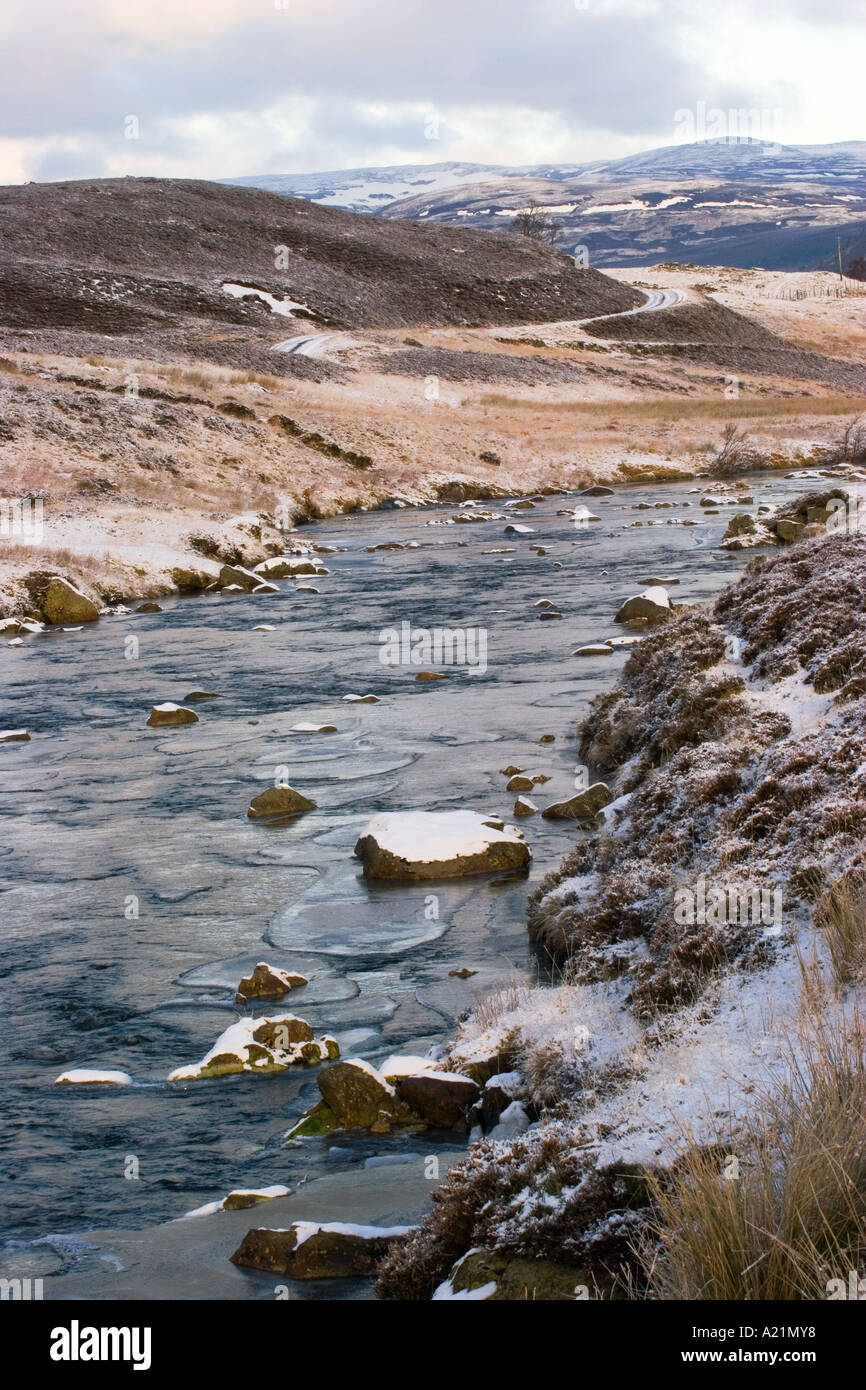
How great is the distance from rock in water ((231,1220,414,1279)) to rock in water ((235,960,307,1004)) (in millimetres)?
2658

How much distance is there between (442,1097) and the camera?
20.9 feet

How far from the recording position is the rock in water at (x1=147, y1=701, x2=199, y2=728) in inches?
600

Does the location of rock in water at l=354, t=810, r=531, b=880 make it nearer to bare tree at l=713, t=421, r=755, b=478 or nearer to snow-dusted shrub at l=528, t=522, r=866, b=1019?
snow-dusted shrub at l=528, t=522, r=866, b=1019

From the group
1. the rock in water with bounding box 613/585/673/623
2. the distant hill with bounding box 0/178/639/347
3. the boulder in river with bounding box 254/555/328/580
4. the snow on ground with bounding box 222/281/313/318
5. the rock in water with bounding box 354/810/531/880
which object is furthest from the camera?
the snow on ground with bounding box 222/281/313/318

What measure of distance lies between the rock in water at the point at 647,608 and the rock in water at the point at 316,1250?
14.5m

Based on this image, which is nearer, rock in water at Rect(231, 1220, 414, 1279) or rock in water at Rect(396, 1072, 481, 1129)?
rock in water at Rect(231, 1220, 414, 1279)

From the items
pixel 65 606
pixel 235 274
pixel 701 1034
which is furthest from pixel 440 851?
pixel 235 274

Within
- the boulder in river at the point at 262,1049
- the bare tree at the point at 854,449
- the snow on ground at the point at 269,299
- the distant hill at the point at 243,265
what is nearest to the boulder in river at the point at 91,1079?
the boulder in river at the point at 262,1049

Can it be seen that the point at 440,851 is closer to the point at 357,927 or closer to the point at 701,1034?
the point at 357,927

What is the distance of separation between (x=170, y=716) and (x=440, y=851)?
611 cm

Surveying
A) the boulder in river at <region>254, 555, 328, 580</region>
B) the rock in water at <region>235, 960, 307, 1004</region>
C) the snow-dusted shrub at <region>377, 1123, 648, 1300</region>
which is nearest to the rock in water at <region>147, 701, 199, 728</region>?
the rock in water at <region>235, 960, 307, 1004</region>

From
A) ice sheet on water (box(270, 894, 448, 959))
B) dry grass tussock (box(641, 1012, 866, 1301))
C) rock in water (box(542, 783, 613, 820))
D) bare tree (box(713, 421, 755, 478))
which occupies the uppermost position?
bare tree (box(713, 421, 755, 478))
